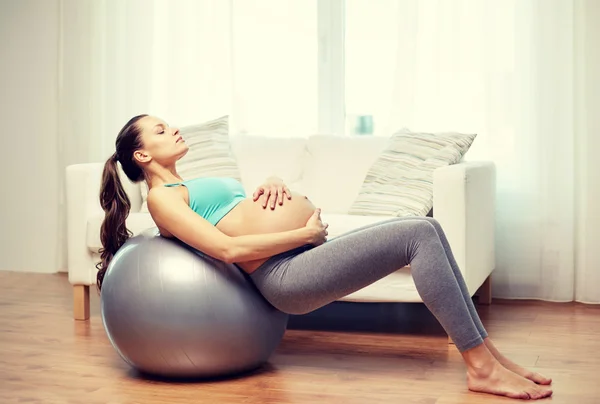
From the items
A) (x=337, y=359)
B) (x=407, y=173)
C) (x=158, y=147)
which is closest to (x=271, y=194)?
(x=158, y=147)

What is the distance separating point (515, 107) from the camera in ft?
13.8

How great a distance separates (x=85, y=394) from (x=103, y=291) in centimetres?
32

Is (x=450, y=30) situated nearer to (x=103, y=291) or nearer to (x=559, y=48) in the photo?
(x=559, y=48)

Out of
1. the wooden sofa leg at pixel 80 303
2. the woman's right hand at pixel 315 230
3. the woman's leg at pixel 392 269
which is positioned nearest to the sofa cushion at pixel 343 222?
the woman's right hand at pixel 315 230

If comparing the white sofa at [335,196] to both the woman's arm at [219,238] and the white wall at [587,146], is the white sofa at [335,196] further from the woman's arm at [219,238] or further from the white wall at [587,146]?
the woman's arm at [219,238]

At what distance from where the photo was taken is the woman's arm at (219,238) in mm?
2609

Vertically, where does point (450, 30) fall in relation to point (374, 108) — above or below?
above

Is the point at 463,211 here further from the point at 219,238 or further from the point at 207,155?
the point at 207,155

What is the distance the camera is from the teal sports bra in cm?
276

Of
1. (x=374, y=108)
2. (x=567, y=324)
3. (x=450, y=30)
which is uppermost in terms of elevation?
(x=450, y=30)

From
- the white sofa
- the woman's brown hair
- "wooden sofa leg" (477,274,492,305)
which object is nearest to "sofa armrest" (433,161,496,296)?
the white sofa

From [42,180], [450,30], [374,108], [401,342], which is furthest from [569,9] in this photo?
[42,180]

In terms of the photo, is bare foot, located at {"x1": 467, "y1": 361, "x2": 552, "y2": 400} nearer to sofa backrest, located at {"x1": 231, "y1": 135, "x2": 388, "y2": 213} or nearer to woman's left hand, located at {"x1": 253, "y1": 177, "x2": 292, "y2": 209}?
woman's left hand, located at {"x1": 253, "y1": 177, "x2": 292, "y2": 209}

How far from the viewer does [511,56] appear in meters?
4.21
